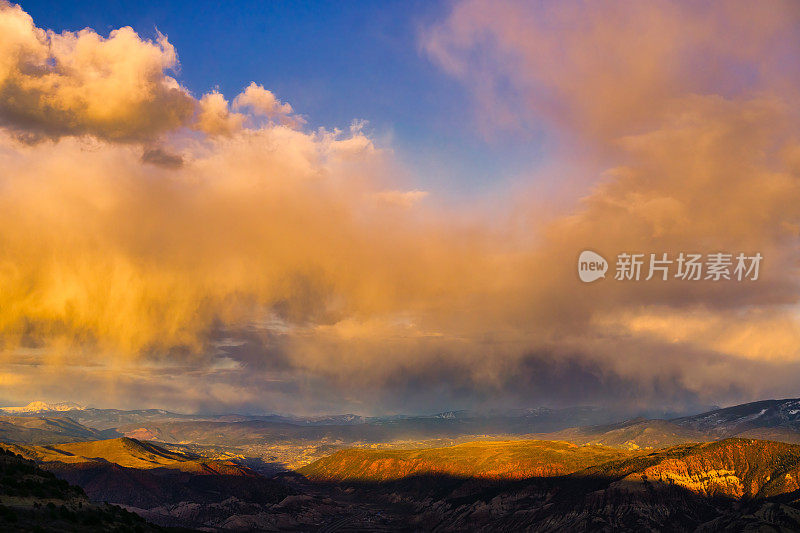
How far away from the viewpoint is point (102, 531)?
286ft

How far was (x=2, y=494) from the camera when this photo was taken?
92438mm

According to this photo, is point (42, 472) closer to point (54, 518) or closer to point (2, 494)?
point (2, 494)

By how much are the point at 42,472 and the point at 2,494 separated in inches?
988

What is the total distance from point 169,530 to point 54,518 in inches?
1368

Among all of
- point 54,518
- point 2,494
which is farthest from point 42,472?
point 54,518

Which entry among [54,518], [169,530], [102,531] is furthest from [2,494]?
[169,530]

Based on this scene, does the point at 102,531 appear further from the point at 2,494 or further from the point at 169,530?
the point at 169,530

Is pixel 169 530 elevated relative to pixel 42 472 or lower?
lower

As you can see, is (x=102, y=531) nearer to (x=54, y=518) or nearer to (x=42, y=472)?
(x=54, y=518)

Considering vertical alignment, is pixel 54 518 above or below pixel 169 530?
above

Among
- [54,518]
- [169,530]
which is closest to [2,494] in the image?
[54,518]

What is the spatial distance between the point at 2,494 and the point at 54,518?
529 inches

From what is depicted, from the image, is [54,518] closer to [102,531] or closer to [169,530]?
[102,531]

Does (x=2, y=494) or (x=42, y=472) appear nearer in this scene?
(x=2, y=494)
